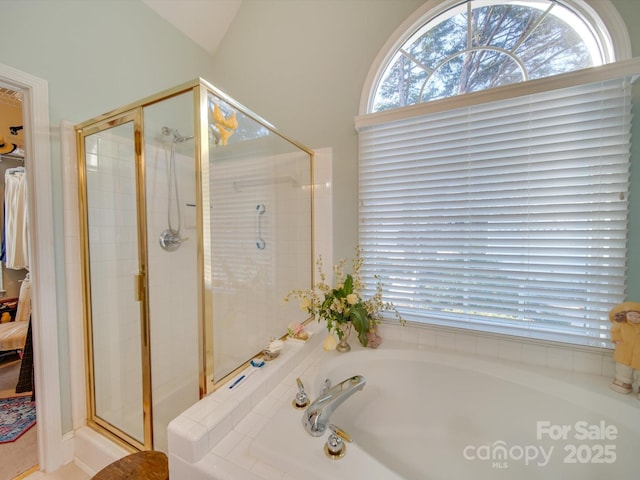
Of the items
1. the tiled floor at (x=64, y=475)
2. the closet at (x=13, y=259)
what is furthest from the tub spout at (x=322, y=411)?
the closet at (x=13, y=259)

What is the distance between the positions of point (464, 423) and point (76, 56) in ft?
9.69

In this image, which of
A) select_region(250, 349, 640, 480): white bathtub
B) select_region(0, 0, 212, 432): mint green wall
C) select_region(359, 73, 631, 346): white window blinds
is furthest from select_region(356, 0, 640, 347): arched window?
select_region(0, 0, 212, 432): mint green wall

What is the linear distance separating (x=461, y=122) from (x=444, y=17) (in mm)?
732

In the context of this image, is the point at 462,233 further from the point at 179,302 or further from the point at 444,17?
the point at 179,302

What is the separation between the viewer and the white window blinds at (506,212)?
125cm

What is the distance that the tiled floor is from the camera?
131 centimetres

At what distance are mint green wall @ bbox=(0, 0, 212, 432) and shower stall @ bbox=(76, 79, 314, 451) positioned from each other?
0.11m

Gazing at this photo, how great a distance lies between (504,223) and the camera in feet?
4.74

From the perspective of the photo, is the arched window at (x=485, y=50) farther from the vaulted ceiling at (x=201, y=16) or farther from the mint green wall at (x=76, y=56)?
the mint green wall at (x=76, y=56)

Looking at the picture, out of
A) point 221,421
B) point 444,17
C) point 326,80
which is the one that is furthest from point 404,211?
point 221,421

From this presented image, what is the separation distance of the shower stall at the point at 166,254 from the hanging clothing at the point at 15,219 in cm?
159

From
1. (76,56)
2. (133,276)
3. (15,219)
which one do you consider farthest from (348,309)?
(15,219)

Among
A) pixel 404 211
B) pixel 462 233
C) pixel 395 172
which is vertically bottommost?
pixel 462 233

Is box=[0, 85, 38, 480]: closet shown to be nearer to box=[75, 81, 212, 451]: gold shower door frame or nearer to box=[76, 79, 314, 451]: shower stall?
box=[75, 81, 212, 451]: gold shower door frame
